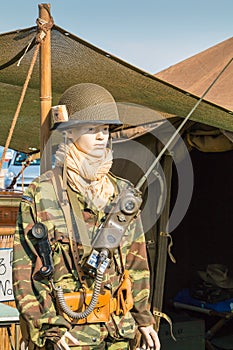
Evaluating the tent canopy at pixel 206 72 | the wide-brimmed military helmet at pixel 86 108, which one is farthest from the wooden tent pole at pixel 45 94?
the tent canopy at pixel 206 72

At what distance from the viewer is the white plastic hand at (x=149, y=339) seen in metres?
2.62

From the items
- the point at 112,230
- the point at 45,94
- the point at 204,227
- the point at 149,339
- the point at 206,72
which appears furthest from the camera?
the point at 204,227

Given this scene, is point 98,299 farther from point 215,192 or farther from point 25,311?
point 215,192

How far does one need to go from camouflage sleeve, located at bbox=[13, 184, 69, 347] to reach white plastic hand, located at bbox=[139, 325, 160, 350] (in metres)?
0.32

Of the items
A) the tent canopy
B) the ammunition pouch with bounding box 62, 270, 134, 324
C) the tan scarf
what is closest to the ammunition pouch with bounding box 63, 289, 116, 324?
the ammunition pouch with bounding box 62, 270, 134, 324

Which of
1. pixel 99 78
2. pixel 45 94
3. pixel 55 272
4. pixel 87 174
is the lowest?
pixel 55 272

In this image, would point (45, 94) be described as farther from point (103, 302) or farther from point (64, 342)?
point (64, 342)

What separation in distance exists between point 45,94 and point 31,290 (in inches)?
45.1

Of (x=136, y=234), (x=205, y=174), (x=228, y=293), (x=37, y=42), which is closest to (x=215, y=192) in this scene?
(x=205, y=174)

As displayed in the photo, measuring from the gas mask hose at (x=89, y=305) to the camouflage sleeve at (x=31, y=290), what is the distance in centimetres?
3

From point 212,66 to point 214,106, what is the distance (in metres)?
2.18

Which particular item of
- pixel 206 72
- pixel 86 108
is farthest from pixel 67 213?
pixel 206 72

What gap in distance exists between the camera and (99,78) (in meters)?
3.79

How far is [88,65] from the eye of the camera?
3617 mm
